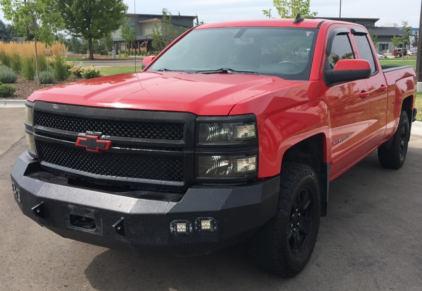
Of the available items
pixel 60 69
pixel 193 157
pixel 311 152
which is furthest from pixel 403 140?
pixel 60 69

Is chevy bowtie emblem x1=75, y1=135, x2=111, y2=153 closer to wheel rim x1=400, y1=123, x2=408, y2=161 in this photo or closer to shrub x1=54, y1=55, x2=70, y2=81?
wheel rim x1=400, y1=123, x2=408, y2=161

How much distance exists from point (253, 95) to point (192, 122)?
45cm

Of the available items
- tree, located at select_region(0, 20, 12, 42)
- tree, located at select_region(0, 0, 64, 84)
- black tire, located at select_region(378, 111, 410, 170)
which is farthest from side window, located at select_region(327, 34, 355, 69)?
tree, located at select_region(0, 20, 12, 42)

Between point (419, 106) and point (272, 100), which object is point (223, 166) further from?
point (419, 106)

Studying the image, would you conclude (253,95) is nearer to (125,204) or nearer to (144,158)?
(144,158)

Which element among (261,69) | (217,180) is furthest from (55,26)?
(217,180)

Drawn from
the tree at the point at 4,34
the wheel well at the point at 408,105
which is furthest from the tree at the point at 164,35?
the tree at the point at 4,34

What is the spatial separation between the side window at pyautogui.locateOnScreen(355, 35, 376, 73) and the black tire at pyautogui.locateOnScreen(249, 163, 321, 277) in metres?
2.19

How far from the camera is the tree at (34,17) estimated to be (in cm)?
1619

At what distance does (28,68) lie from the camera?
16.8 metres

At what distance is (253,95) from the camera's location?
2.87 metres

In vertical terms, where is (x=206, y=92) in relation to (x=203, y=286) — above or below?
above

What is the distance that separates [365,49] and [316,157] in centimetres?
202

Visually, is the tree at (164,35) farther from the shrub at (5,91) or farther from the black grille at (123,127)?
the black grille at (123,127)
